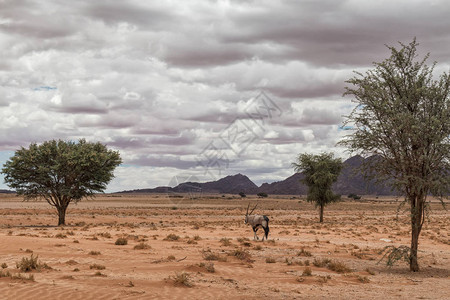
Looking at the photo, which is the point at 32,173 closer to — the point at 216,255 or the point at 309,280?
the point at 216,255

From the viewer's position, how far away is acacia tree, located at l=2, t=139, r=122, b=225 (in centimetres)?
4412

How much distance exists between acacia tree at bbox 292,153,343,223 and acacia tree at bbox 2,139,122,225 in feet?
79.1

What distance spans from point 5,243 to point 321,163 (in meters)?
37.5

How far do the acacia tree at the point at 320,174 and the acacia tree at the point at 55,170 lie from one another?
2411 centimetres

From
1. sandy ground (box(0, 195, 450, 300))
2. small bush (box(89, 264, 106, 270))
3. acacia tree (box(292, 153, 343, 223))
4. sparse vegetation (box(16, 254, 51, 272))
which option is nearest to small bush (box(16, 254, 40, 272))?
sparse vegetation (box(16, 254, 51, 272))

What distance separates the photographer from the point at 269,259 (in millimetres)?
21422

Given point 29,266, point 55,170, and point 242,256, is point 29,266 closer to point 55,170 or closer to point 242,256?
point 242,256

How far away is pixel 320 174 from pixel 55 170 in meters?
29.3

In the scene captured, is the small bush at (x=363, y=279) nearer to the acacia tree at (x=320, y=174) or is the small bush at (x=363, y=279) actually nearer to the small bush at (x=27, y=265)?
the small bush at (x=27, y=265)

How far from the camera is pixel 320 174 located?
52.8 meters

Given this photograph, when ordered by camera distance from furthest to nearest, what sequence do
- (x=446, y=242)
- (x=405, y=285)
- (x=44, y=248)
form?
(x=446, y=242)
(x=44, y=248)
(x=405, y=285)

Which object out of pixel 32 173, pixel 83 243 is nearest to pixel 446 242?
pixel 83 243

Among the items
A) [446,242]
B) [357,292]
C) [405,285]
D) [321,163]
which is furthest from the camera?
[321,163]

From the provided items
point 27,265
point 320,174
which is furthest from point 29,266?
point 320,174
